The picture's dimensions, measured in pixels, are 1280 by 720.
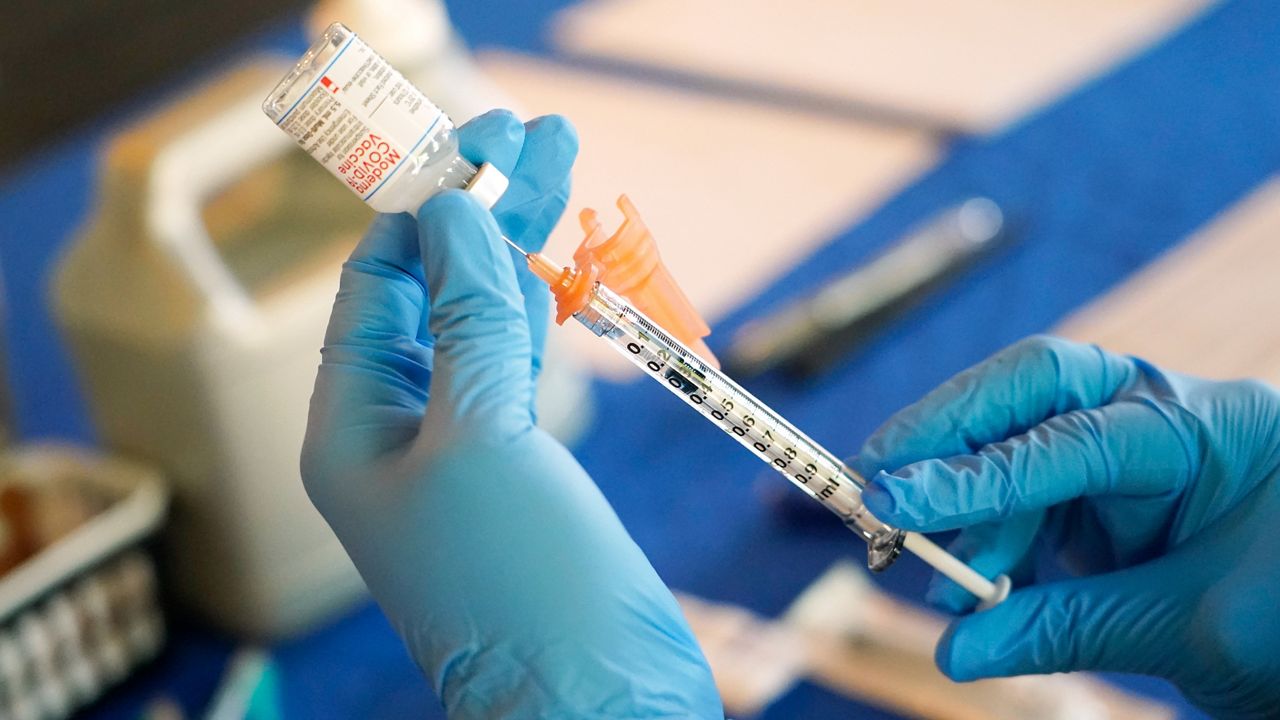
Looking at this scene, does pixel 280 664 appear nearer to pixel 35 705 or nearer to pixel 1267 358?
pixel 35 705

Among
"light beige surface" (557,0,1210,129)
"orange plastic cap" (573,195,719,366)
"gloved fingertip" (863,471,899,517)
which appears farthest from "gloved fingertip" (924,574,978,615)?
"light beige surface" (557,0,1210,129)

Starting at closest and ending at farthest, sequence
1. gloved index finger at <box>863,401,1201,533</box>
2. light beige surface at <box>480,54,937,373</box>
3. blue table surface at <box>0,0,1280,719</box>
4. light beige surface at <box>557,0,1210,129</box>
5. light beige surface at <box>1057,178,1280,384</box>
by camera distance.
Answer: gloved index finger at <box>863,401,1201,533</box>
blue table surface at <box>0,0,1280,719</box>
light beige surface at <box>1057,178,1280,384</box>
light beige surface at <box>480,54,937,373</box>
light beige surface at <box>557,0,1210,129</box>

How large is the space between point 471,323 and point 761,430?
18cm

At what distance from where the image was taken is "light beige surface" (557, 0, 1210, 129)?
165cm

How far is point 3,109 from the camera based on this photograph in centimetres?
290

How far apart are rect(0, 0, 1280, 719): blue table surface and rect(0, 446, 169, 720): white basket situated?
39mm

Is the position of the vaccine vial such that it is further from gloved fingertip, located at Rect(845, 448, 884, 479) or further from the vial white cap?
gloved fingertip, located at Rect(845, 448, 884, 479)

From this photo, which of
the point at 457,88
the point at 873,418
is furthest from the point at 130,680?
the point at 873,418

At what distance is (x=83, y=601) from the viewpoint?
98 cm

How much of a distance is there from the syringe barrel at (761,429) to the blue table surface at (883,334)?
0.89 ft

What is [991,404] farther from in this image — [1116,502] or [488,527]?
[488,527]

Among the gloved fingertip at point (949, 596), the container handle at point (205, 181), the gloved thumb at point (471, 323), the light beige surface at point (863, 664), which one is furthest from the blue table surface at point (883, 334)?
the gloved thumb at point (471, 323)

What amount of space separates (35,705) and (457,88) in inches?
23.9

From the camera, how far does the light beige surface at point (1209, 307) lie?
3.78 ft
